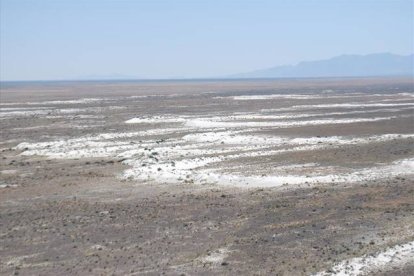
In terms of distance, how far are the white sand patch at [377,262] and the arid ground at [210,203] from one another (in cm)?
4

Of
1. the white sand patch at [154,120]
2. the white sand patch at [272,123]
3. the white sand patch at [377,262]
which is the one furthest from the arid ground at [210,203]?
the white sand patch at [154,120]

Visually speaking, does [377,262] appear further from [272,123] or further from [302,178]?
[272,123]

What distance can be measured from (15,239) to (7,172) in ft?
36.0

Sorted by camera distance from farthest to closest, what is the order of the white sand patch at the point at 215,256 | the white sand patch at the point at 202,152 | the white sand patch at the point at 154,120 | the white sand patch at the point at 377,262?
the white sand patch at the point at 154,120 → the white sand patch at the point at 202,152 → the white sand patch at the point at 215,256 → the white sand patch at the point at 377,262

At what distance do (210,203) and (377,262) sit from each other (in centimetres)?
672

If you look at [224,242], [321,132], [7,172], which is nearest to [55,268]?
[224,242]

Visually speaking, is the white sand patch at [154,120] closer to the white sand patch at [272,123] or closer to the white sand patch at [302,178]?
the white sand patch at [272,123]

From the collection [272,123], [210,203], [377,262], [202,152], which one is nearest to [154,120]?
[272,123]

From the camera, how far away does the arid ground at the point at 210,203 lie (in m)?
12.3

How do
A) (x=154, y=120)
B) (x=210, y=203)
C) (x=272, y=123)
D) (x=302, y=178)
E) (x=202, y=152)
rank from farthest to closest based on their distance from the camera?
(x=154, y=120) → (x=272, y=123) → (x=202, y=152) → (x=302, y=178) → (x=210, y=203)

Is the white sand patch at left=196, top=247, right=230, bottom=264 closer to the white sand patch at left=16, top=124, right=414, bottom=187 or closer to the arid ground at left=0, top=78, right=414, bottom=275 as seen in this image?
the arid ground at left=0, top=78, right=414, bottom=275

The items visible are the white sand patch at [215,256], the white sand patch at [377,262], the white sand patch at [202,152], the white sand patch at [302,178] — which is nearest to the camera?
the white sand patch at [377,262]

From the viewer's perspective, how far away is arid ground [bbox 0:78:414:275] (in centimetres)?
1230

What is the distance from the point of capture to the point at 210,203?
1752 cm
